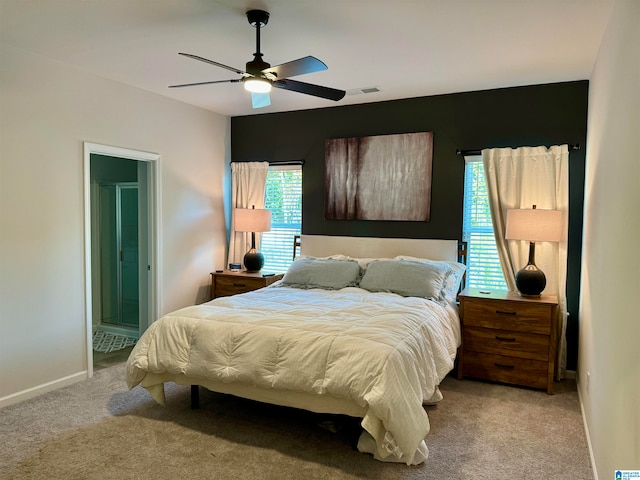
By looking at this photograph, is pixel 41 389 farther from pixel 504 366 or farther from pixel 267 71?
pixel 504 366

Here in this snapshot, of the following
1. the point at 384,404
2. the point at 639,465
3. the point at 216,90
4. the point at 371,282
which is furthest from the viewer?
the point at 216,90

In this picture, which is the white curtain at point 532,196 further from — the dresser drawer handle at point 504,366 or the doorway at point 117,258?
the doorway at point 117,258

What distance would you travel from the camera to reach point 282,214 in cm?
536

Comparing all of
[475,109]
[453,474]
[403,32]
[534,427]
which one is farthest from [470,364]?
[403,32]

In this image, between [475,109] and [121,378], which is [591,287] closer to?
[475,109]

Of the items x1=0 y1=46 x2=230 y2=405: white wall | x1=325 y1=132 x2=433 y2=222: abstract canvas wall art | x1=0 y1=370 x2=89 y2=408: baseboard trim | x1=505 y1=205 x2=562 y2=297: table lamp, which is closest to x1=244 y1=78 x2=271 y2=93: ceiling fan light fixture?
x1=0 y1=46 x2=230 y2=405: white wall

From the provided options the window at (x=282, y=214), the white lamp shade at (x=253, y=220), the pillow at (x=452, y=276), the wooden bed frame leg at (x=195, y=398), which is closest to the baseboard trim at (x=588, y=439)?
the pillow at (x=452, y=276)

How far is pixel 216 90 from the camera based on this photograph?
432 centimetres

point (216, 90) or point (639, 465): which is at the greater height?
point (216, 90)

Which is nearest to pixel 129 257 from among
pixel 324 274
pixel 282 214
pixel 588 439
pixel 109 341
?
pixel 109 341

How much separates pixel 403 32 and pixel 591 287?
2096mm

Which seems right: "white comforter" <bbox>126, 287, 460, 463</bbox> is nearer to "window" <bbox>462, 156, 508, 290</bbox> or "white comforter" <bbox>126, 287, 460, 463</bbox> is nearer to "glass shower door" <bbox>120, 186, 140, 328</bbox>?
"window" <bbox>462, 156, 508, 290</bbox>

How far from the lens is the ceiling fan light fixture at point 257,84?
9.21ft

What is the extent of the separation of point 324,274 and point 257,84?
196cm
